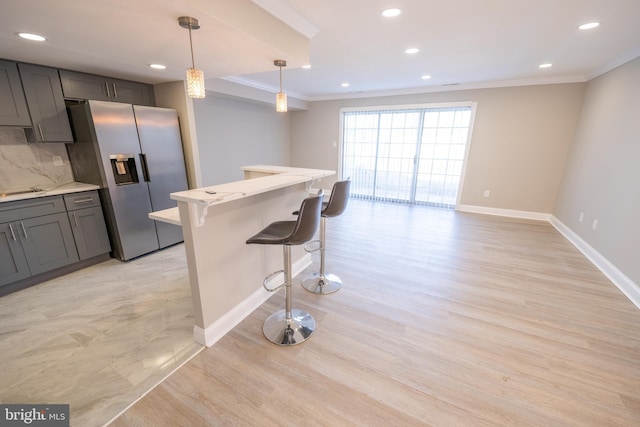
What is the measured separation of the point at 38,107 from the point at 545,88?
280 inches

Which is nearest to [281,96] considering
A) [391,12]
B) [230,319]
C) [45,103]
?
[391,12]

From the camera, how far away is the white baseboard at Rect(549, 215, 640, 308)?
2.44 m

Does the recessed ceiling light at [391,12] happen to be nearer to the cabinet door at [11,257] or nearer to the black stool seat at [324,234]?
the black stool seat at [324,234]

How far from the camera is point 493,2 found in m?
1.92

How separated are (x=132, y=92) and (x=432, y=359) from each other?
4.48 metres

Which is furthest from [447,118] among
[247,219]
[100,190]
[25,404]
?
[25,404]

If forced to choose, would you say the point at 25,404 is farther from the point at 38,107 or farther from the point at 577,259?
the point at 577,259

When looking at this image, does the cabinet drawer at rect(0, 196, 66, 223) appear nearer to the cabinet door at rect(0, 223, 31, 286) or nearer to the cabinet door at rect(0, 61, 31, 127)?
the cabinet door at rect(0, 223, 31, 286)

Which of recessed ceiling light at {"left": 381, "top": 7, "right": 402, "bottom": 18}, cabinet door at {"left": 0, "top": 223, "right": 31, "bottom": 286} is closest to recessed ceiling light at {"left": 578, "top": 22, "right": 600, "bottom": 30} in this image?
recessed ceiling light at {"left": 381, "top": 7, "right": 402, "bottom": 18}

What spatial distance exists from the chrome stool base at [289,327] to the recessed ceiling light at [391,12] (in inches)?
102

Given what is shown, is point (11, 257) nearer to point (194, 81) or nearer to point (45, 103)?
point (45, 103)

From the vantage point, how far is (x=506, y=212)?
502cm

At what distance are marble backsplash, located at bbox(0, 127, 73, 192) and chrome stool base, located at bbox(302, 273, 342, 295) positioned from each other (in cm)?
331

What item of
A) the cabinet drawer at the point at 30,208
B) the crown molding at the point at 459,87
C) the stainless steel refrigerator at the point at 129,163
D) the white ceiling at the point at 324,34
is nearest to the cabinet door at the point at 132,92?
the white ceiling at the point at 324,34
